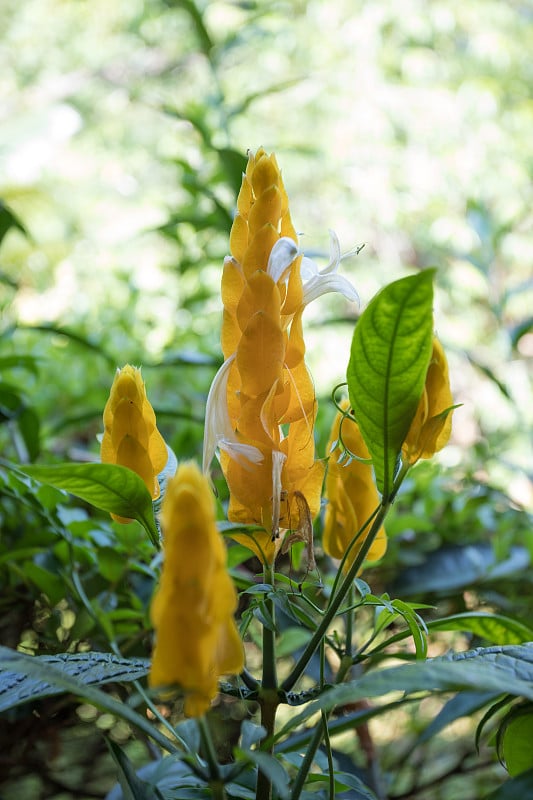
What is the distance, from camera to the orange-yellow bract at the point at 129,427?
37 cm

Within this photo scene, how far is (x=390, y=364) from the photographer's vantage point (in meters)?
0.35

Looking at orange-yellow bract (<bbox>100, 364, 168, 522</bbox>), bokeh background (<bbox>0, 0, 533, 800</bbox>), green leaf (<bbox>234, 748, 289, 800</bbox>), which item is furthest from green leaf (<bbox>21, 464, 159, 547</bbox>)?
bokeh background (<bbox>0, 0, 533, 800</bbox>)

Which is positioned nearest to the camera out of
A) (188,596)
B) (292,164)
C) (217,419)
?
(188,596)

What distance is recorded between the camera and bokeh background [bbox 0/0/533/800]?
1.47 m

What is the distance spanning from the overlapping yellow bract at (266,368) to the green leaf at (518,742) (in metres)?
0.16

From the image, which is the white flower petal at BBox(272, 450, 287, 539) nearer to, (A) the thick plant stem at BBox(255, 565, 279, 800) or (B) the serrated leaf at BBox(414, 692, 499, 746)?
(A) the thick plant stem at BBox(255, 565, 279, 800)

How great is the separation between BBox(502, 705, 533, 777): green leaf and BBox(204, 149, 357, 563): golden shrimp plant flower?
0.16m

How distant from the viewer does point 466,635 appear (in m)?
0.79

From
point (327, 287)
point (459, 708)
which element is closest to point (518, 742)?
point (459, 708)

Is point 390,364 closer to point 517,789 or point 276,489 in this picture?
point 276,489

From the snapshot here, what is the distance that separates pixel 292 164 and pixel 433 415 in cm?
474

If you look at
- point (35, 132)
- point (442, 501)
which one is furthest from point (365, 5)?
point (442, 501)

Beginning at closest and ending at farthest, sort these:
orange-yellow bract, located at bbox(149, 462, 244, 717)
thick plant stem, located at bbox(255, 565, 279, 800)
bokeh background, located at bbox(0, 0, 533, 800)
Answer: orange-yellow bract, located at bbox(149, 462, 244, 717) → thick plant stem, located at bbox(255, 565, 279, 800) → bokeh background, located at bbox(0, 0, 533, 800)

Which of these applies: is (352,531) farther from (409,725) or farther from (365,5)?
(365,5)
